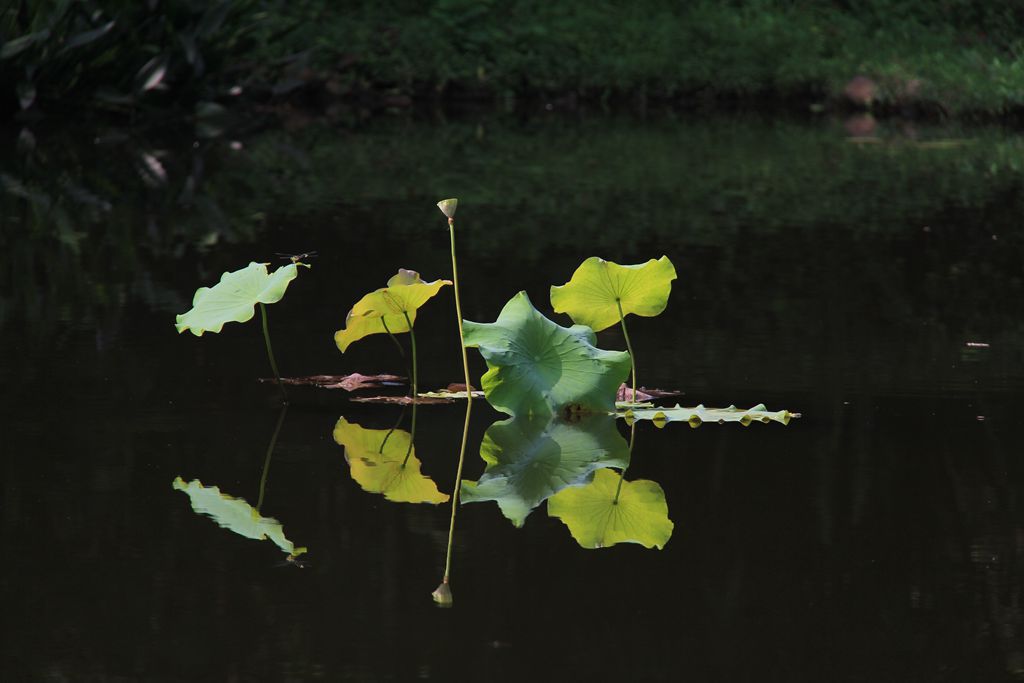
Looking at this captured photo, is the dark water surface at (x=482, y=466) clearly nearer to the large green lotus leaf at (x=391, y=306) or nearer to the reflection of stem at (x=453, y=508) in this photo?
the reflection of stem at (x=453, y=508)

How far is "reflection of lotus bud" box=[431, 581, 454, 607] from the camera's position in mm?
2195

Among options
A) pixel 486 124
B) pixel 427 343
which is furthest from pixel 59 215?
pixel 486 124

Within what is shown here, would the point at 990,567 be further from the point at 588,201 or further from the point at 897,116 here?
the point at 897,116

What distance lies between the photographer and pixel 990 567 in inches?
94.7

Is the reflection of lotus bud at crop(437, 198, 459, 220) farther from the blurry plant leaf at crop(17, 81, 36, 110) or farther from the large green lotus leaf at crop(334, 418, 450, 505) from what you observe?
the blurry plant leaf at crop(17, 81, 36, 110)

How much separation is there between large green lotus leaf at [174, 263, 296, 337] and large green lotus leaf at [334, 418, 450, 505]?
315mm

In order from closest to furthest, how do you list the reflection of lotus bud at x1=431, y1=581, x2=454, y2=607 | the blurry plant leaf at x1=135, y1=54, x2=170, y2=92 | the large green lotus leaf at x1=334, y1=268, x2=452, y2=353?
the reflection of lotus bud at x1=431, y1=581, x2=454, y2=607 → the large green lotus leaf at x1=334, y1=268, x2=452, y2=353 → the blurry plant leaf at x1=135, y1=54, x2=170, y2=92

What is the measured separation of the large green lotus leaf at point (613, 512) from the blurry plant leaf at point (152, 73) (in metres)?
9.74

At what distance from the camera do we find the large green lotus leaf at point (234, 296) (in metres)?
3.43

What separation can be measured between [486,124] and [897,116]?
12.9 feet

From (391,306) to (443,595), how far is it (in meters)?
1.47

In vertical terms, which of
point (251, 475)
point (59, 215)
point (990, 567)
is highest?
point (990, 567)

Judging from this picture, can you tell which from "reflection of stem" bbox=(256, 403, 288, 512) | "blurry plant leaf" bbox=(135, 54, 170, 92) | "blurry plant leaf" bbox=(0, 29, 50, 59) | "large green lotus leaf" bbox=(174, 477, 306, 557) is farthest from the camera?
"blurry plant leaf" bbox=(135, 54, 170, 92)

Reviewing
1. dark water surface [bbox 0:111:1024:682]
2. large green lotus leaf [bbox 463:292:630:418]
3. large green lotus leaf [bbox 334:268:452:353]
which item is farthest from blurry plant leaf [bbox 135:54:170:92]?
large green lotus leaf [bbox 463:292:630:418]
